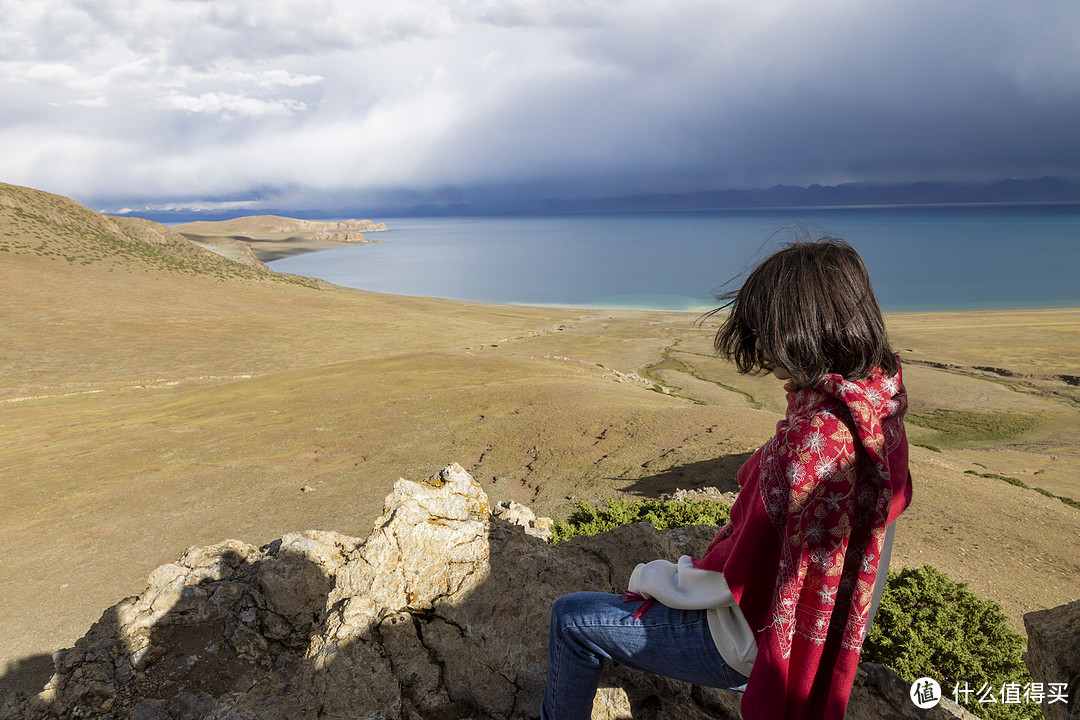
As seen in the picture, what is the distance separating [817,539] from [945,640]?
4568 mm

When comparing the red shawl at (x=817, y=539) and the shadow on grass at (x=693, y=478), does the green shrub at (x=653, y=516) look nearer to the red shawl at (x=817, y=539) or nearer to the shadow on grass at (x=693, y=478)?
the shadow on grass at (x=693, y=478)

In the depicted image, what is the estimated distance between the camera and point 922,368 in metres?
33.5

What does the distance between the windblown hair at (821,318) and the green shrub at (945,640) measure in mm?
4323

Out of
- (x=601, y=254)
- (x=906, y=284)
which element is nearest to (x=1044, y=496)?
(x=906, y=284)

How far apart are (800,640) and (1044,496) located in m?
13.9

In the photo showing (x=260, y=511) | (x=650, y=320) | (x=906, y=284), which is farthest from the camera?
(x=906, y=284)

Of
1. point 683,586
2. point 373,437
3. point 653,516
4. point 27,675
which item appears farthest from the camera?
point 373,437

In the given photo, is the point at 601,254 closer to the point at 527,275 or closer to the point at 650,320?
the point at 527,275

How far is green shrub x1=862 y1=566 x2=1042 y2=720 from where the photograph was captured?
522 centimetres

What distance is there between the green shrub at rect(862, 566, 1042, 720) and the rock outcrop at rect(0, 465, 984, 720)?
194 centimetres

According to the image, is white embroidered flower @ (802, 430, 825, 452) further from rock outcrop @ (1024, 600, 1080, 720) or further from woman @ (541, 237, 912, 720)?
rock outcrop @ (1024, 600, 1080, 720)

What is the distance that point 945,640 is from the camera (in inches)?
213

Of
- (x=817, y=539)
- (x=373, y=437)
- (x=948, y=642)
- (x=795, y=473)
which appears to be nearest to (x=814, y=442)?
(x=795, y=473)

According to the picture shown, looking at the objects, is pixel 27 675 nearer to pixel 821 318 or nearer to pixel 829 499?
pixel 829 499
